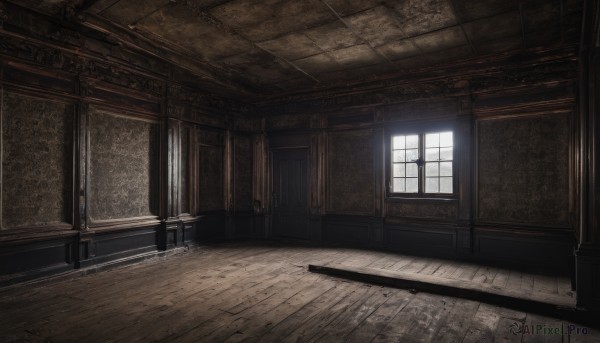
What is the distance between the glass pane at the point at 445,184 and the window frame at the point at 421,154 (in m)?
0.07

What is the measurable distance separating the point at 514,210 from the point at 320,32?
381 centimetres

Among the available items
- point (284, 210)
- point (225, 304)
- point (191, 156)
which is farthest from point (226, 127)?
point (225, 304)

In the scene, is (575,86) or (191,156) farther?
(191,156)

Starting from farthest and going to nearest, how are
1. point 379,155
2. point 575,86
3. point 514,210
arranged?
point 379,155 < point 514,210 < point 575,86

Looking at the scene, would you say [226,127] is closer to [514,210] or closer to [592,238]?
[514,210]

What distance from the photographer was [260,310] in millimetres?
3178

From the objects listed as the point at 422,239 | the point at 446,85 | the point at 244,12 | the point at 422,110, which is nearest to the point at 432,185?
the point at 422,239

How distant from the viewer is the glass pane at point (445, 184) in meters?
5.44

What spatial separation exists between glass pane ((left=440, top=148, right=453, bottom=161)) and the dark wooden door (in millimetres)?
2579

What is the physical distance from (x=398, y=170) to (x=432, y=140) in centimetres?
77

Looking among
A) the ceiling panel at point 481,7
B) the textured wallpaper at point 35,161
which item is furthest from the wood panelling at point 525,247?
the textured wallpaper at point 35,161

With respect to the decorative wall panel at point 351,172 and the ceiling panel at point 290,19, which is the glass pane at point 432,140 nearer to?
the decorative wall panel at point 351,172

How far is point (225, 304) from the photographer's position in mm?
3324

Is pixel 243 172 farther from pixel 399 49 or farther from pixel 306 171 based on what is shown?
pixel 399 49
